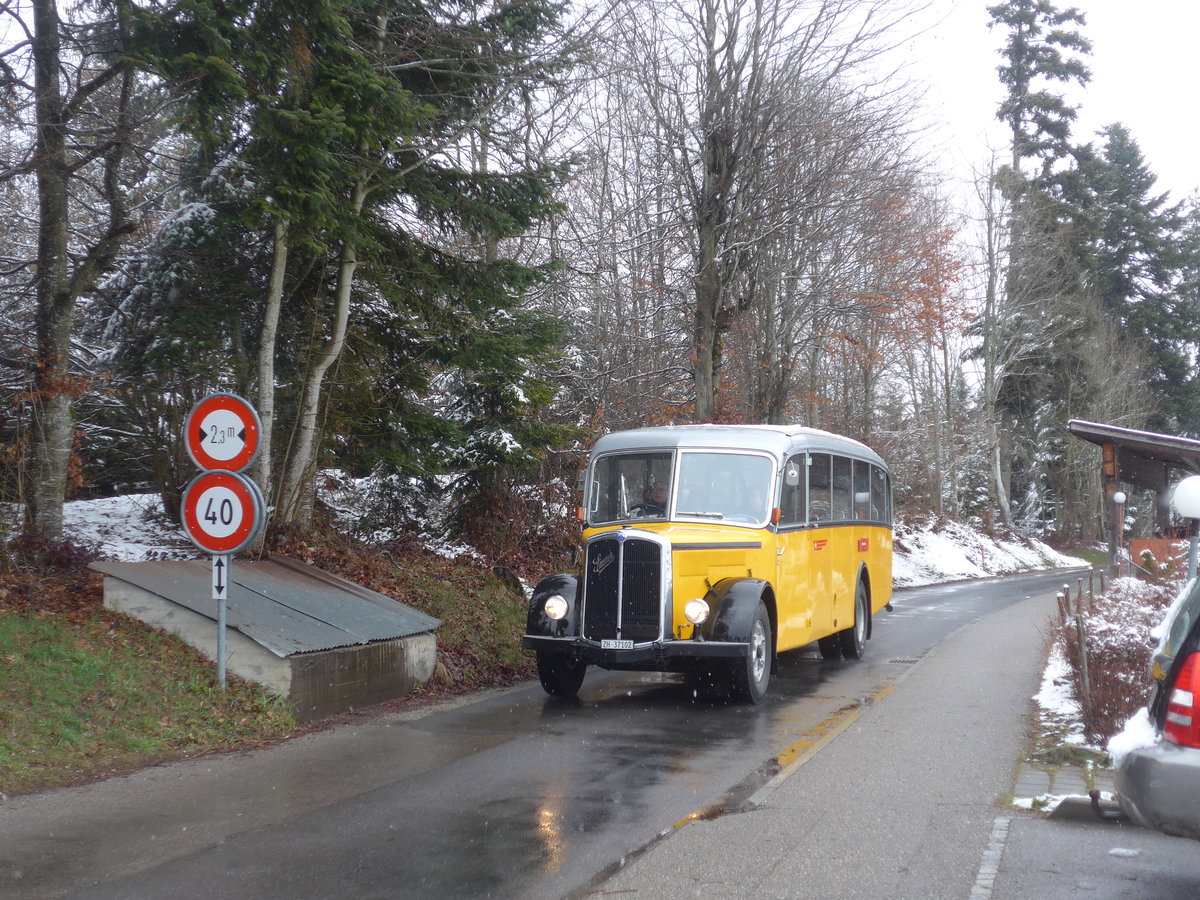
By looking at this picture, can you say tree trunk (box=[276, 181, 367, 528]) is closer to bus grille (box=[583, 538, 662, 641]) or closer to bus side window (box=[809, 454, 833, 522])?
bus grille (box=[583, 538, 662, 641])

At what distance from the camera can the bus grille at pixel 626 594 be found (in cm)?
992

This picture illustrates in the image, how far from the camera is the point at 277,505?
1288 cm

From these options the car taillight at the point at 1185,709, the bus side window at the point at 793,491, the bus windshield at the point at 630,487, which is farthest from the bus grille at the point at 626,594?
the car taillight at the point at 1185,709

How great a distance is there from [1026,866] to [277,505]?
384 inches

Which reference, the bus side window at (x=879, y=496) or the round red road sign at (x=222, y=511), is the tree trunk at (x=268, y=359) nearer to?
the round red road sign at (x=222, y=511)

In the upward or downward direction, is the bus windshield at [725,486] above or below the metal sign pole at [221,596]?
above

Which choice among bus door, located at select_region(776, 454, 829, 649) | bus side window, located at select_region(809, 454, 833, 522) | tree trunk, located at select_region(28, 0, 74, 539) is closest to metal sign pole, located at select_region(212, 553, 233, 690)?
tree trunk, located at select_region(28, 0, 74, 539)

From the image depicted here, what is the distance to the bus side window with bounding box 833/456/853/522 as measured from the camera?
1330cm

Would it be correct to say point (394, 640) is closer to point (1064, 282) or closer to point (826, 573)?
point (826, 573)

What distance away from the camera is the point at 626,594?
10.0m

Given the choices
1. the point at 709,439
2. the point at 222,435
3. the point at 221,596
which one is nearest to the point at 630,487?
the point at 709,439

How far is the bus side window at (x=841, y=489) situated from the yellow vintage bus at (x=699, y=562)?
0.08m

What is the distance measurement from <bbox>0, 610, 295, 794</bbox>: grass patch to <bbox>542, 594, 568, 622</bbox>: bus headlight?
2.63m

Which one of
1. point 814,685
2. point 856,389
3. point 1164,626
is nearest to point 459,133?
point 814,685
